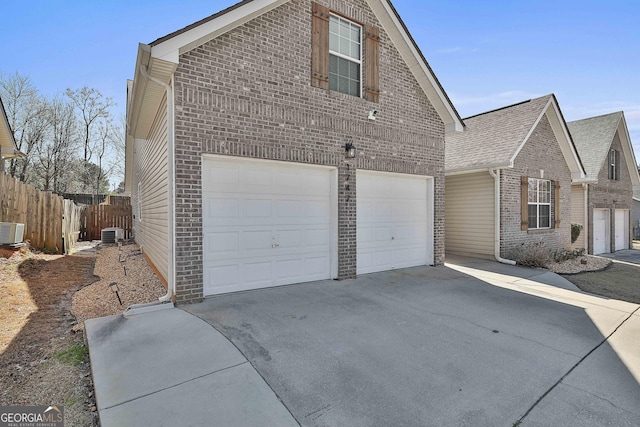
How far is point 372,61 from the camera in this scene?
25.2 ft

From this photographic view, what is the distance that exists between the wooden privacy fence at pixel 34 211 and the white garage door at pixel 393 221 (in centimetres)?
996

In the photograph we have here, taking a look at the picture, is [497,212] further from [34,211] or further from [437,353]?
[34,211]

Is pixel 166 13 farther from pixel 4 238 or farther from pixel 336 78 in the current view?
pixel 4 238

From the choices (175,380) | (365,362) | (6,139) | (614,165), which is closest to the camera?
(175,380)

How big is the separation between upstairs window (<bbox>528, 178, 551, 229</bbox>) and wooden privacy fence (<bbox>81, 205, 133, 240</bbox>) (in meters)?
18.8

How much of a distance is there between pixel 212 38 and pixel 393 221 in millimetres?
5665

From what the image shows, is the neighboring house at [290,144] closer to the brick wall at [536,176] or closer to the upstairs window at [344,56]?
the upstairs window at [344,56]

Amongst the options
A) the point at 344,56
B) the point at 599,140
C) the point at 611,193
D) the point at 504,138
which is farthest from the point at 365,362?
the point at 611,193

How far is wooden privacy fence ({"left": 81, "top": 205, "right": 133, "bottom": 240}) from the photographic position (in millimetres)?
16797

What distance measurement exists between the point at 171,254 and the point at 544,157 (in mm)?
13242

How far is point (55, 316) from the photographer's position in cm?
524

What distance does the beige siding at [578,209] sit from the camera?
15.0m

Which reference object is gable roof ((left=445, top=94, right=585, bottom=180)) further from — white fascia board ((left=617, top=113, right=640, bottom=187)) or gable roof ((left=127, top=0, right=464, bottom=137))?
white fascia board ((left=617, top=113, right=640, bottom=187))

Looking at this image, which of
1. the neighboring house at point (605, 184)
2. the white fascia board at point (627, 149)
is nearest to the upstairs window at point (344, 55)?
the neighboring house at point (605, 184)
